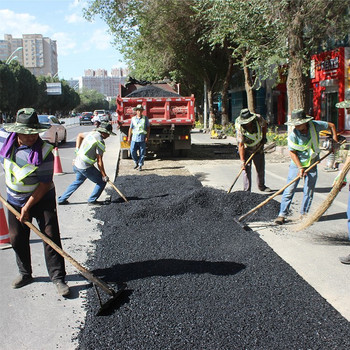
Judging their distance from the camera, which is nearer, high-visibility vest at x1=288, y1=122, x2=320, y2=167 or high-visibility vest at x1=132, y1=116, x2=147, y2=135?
high-visibility vest at x1=288, y1=122, x2=320, y2=167

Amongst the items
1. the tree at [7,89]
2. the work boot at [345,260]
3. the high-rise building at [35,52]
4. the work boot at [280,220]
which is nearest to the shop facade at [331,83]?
the work boot at [280,220]

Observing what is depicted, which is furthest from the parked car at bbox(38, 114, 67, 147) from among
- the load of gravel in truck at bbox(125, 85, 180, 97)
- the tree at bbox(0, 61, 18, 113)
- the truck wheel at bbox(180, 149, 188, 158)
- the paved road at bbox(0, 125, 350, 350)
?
the tree at bbox(0, 61, 18, 113)

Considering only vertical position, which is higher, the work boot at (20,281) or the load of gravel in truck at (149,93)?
the load of gravel in truck at (149,93)

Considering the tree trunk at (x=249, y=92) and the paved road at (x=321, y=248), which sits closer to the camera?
the paved road at (x=321, y=248)

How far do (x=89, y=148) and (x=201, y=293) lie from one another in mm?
4265

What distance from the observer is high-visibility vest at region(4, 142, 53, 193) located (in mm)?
3969

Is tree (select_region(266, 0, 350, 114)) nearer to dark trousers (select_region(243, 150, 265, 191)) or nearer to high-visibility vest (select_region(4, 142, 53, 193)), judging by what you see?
dark trousers (select_region(243, 150, 265, 191))

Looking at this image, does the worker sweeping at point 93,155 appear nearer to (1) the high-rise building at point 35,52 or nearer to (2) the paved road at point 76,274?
(2) the paved road at point 76,274

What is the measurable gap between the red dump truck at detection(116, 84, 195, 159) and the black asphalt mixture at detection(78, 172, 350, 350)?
732 cm

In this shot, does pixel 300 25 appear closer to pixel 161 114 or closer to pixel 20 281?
pixel 161 114

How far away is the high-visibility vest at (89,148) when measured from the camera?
747cm

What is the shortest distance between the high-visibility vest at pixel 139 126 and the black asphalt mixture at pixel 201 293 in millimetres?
5274

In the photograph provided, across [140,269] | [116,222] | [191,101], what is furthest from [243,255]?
[191,101]

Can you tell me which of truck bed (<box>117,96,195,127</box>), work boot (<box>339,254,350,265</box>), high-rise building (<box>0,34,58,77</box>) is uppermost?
high-rise building (<box>0,34,58,77</box>)
